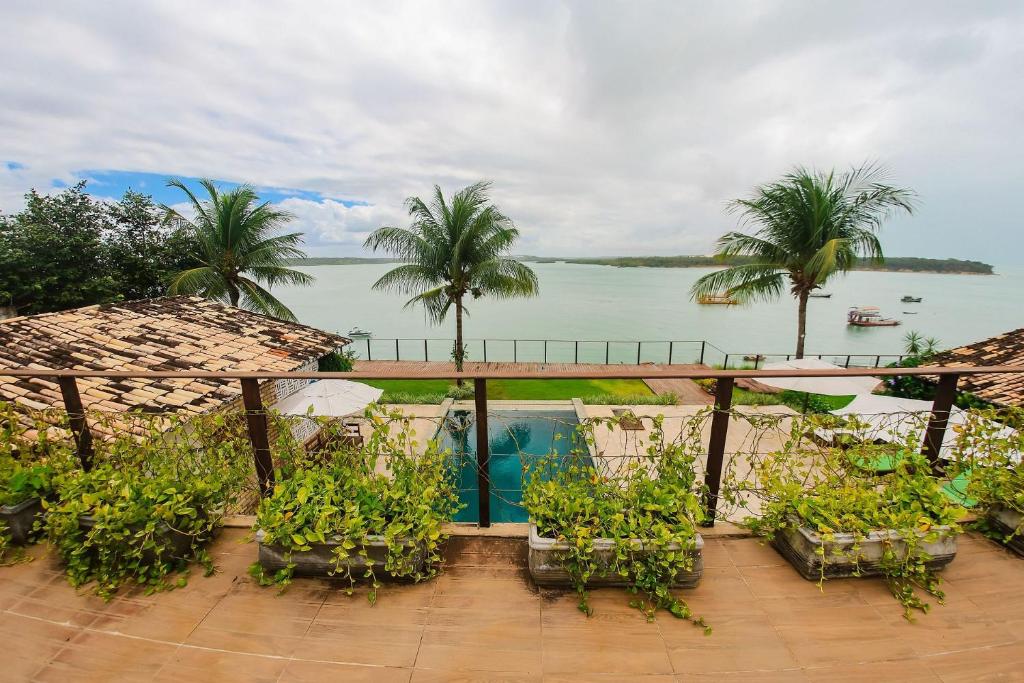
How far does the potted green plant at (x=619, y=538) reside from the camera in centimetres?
191

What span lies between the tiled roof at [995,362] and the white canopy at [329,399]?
421 inches

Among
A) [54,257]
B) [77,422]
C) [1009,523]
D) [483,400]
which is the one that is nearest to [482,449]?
[483,400]

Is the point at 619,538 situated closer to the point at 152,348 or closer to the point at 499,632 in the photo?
the point at 499,632

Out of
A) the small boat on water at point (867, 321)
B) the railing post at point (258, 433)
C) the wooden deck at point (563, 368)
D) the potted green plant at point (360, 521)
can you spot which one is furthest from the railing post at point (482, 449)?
the small boat on water at point (867, 321)

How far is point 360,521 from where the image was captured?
76.4 inches

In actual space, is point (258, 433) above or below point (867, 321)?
above

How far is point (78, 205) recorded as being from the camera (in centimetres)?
1420

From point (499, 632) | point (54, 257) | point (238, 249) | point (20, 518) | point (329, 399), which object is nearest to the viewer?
point (499, 632)

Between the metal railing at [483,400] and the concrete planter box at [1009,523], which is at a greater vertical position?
the metal railing at [483,400]

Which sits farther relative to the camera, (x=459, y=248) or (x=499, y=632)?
(x=459, y=248)

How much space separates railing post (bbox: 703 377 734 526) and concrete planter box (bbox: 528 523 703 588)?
435mm

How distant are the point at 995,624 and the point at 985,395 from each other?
9.79 metres

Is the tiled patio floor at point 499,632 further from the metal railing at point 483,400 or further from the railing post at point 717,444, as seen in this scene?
the metal railing at point 483,400

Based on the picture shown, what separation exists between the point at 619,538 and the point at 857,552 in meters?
1.16
